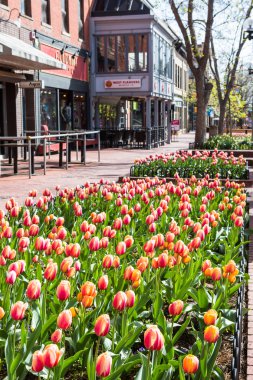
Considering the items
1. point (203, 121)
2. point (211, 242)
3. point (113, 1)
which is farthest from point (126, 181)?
point (113, 1)

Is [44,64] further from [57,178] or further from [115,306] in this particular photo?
[115,306]

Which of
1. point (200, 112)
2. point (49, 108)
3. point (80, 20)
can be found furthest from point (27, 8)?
point (200, 112)

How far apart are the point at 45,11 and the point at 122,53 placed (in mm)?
5968

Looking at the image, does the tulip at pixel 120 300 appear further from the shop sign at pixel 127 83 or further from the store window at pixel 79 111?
the shop sign at pixel 127 83

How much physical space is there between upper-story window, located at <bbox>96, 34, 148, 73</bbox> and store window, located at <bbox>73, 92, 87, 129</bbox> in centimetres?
180

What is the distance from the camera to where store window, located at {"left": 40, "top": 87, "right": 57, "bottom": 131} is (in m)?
22.6

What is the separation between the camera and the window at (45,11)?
22197 mm

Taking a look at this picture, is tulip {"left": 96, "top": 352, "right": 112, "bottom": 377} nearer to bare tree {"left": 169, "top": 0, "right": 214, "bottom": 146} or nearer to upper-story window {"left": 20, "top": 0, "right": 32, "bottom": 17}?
bare tree {"left": 169, "top": 0, "right": 214, "bottom": 146}

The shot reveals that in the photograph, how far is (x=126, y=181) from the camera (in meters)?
7.10

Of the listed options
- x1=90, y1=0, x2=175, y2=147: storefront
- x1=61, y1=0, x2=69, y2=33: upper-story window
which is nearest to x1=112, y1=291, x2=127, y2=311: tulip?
x1=61, y1=0, x2=69, y2=33: upper-story window

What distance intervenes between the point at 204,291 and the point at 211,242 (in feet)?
5.22

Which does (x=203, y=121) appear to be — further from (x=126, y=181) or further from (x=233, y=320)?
(x=233, y=320)

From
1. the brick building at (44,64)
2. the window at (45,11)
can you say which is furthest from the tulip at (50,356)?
the window at (45,11)

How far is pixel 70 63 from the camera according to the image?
83.2 feet
